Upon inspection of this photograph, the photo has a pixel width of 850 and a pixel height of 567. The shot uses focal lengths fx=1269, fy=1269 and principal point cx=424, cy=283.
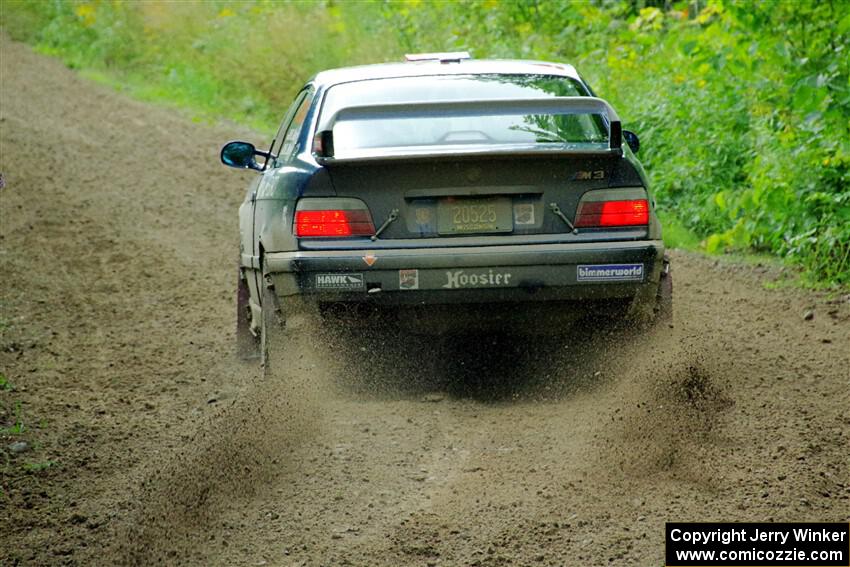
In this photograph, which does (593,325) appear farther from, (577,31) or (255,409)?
(577,31)

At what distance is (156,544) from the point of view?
419 cm

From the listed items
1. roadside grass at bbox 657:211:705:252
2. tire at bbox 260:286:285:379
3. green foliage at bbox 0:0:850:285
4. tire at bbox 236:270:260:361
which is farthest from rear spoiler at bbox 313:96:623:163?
roadside grass at bbox 657:211:705:252

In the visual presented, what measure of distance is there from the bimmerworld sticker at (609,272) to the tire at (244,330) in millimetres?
2574

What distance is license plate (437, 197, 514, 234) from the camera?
18.5 ft

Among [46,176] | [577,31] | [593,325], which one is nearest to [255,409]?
[593,325]

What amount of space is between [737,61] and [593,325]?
→ 456 cm

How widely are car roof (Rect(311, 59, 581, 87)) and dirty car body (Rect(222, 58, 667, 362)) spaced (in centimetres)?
85

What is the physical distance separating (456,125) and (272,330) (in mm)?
1293

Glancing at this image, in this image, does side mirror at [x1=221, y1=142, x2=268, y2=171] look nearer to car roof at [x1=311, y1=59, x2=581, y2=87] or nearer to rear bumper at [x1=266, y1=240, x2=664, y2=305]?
car roof at [x1=311, y1=59, x2=581, y2=87]

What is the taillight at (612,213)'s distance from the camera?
224 inches

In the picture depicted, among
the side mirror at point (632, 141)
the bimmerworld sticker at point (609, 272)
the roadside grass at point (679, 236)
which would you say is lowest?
the roadside grass at point (679, 236)

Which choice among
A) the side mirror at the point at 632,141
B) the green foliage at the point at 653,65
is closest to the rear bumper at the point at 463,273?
the side mirror at the point at 632,141

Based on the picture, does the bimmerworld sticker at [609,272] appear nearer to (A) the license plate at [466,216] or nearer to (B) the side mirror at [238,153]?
(A) the license plate at [466,216]

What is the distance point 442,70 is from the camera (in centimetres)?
670
